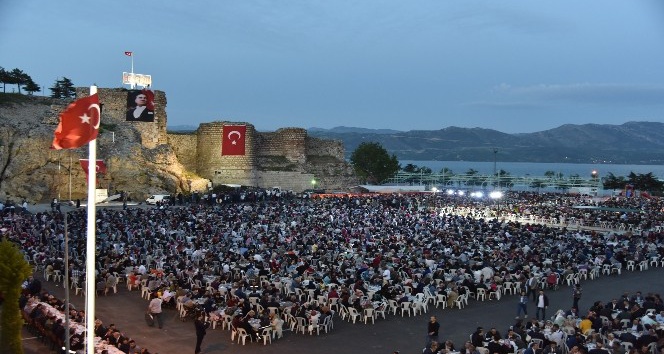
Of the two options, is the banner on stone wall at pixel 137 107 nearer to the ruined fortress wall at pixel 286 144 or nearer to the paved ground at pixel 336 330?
the ruined fortress wall at pixel 286 144

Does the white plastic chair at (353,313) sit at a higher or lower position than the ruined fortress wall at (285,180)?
lower

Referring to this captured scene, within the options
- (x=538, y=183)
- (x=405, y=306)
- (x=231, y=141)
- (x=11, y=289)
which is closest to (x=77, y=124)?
(x=11, y=289)

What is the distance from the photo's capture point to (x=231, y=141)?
174 feet

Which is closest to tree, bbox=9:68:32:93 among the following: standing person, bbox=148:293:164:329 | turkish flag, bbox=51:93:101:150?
standing person, bbox=148:293:164:329

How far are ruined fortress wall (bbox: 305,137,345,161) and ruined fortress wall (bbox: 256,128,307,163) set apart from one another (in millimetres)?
1932

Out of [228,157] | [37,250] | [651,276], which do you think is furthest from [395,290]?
[228,157]

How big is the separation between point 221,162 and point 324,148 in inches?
503

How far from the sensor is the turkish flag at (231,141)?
53031 mm

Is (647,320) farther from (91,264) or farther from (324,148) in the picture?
(324,148)

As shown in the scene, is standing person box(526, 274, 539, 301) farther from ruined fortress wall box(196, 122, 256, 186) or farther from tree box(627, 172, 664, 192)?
tree box(627, 172, 664, 192)

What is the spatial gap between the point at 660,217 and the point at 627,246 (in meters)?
13.7

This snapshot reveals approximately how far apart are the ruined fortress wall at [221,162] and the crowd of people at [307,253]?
19760mm

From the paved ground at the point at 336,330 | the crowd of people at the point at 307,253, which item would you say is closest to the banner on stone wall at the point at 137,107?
the crowd of people at the point at 307,253

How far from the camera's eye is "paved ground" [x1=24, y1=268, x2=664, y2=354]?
12719mm
